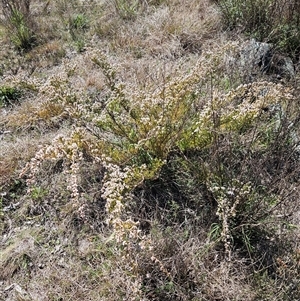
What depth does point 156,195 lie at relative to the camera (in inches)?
99.3

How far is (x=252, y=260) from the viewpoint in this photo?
1995mm

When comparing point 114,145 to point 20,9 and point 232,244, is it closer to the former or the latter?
point 232,244

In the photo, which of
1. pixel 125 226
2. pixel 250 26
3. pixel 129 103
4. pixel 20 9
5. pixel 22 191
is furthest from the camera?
pixel 20 9

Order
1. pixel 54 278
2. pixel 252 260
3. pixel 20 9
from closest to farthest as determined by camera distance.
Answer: pixel 252 260, pixel 54 278, pixel 20 9

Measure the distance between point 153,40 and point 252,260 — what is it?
3032 millimetres

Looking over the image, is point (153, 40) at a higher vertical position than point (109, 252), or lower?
higher

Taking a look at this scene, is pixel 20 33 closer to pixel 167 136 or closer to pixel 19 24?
pixel 19 24

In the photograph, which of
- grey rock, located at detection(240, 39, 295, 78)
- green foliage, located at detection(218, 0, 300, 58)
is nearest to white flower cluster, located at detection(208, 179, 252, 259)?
grey rock, located at detection(240, 39, 295, 78)

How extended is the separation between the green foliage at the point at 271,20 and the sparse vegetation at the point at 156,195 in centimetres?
77

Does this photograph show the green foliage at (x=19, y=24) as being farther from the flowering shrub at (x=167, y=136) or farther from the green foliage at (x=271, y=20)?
the green foliage at (x=271, y=20)

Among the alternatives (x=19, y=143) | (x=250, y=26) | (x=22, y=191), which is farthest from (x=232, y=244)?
(x=250, y=26)

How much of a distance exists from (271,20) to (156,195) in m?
2.49

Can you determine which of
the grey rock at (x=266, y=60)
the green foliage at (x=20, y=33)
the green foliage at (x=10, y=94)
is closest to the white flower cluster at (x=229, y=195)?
the grey rock at (x=266, y=60)

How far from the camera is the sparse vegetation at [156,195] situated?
6.56ft
